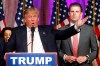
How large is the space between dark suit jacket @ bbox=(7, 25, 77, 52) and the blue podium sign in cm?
43

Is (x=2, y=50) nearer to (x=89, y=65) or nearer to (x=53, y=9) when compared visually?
(x=89, y=65)

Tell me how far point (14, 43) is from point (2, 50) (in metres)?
1.28

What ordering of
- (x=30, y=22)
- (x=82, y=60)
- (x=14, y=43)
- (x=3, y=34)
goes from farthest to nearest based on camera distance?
(x=3, y=34) → (x=82, y=60) → (x=14, y=43) → (x=30, y=22)

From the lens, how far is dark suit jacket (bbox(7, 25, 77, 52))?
2.66 meters

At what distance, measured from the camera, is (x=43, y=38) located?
105 inches

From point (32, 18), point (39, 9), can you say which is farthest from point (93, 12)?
point (32, 18)

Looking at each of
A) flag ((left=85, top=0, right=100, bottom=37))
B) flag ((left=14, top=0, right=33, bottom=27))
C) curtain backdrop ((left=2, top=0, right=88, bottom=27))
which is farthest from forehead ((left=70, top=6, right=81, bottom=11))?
flag ((left=14, top=0, right=33, bottom=27))

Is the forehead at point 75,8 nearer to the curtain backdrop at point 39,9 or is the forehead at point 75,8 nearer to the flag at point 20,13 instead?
the curtain backdrop at point 39,9

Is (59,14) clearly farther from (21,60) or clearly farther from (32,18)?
(21,60)

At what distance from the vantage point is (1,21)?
553 cm

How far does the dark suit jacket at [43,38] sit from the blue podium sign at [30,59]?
1.43 ft

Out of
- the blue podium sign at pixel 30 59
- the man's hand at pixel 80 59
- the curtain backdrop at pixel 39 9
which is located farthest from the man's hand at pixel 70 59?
the curtain backdrop at pixel 39 9

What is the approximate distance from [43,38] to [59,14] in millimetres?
2887

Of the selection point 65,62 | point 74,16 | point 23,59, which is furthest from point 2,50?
point 23,59
